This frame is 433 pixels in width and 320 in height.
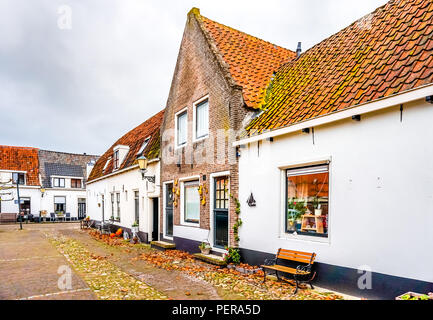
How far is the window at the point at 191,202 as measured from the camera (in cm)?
1116

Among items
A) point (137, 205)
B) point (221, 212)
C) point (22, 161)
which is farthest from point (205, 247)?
point (22, 161)

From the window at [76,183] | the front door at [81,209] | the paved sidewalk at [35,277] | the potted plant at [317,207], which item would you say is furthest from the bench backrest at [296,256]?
the window at [76,183]

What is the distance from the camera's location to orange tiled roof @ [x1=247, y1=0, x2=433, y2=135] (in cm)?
581

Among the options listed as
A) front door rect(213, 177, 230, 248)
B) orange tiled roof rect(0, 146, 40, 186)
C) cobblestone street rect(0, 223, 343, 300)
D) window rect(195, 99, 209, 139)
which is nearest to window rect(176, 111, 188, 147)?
window rect(195, 99, 209, 139)

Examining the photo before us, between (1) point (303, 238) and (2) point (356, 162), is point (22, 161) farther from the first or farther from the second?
(2) point (356, 162)

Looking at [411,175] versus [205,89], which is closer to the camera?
[411,175]

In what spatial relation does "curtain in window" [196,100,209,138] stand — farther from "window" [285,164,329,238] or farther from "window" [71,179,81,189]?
"window" [71,179,81,189]

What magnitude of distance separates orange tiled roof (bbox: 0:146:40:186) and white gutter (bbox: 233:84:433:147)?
1426 inches

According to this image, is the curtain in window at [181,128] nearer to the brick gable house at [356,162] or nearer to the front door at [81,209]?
the brick gable house at [356,162]

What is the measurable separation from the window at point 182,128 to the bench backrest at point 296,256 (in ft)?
21.0
